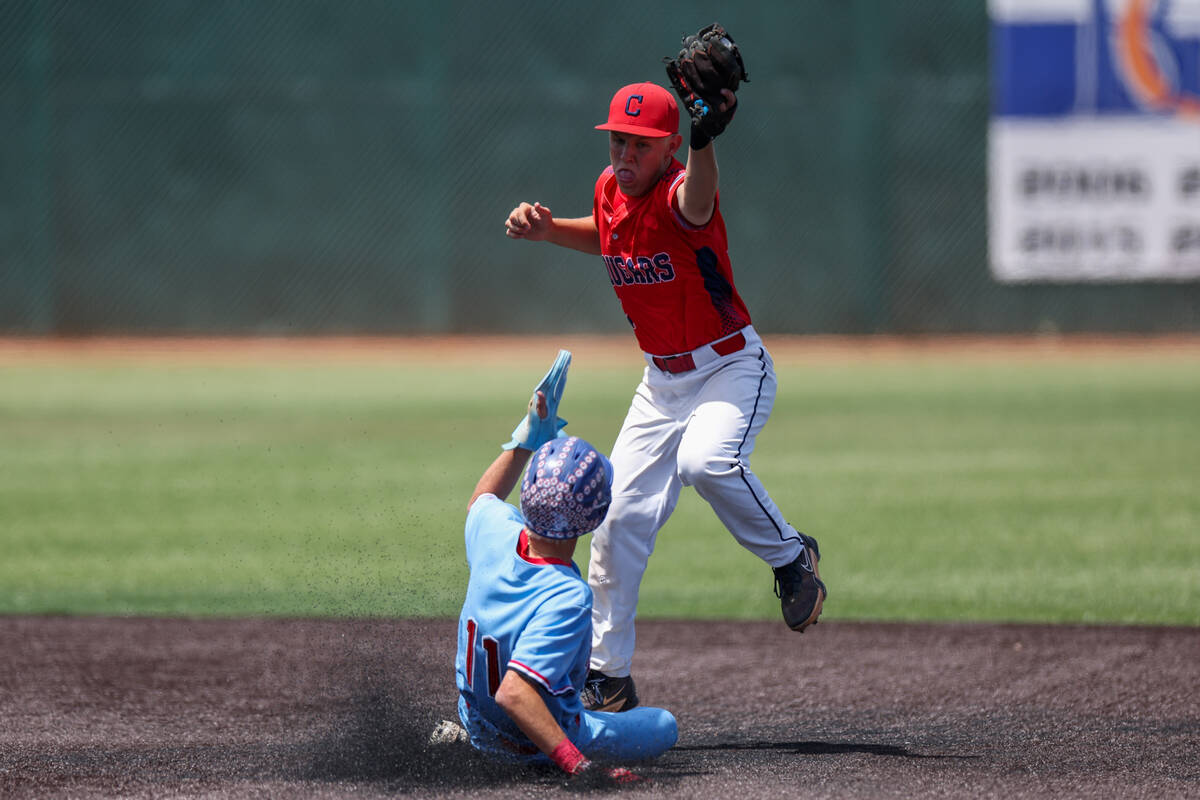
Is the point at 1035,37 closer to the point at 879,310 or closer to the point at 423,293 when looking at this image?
the point at 879,310

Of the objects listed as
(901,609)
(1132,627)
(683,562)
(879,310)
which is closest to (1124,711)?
(1132,627)

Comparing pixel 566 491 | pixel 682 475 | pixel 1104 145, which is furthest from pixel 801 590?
pixel 1104 145

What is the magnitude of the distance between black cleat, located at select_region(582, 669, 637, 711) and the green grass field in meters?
1.70

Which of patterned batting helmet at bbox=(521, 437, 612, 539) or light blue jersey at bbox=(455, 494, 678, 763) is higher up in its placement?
patterned batting helmet at bbox=(521, 437, 612, 539)

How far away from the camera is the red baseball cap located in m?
5.07

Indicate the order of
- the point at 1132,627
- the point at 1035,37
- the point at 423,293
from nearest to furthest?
the point at 1132,627 → the point at 1035,37 → the point at 423,293

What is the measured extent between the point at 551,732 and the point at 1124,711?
93.3 inches

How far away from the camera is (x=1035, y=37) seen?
2006 centimetres

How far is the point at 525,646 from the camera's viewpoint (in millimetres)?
4051

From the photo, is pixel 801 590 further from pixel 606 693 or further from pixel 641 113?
pixel 641 113

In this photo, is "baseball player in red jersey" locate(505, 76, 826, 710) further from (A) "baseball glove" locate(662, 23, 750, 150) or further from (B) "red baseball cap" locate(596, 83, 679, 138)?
(A) "baseball glove" locate(662, 23, 750, 150)

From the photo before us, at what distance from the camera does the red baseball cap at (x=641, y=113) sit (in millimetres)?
5070

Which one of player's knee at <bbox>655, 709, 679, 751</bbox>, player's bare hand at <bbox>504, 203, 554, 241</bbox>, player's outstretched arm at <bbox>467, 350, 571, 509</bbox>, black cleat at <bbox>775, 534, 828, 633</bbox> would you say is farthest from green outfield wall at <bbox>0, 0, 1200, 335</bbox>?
player's knee at <bbox>655, 709, 679, 751</bbox>

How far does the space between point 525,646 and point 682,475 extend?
117cm
